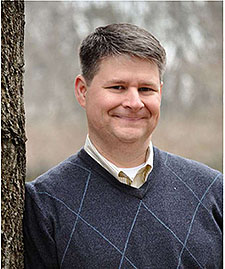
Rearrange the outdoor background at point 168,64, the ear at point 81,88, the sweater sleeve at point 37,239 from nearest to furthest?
the sweater sleeve at point 37,239, the ear at point 81,88, the outdoor background at point 168,64

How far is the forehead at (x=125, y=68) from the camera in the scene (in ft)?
5.37

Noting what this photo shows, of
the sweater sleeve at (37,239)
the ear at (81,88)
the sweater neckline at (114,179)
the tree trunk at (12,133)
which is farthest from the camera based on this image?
the ear at (81,88)

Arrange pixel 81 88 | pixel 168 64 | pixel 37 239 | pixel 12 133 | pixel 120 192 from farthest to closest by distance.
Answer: pixel 168 64, pixel 81 88, pixel 120 192, pixel 37 239, pixel 12 133

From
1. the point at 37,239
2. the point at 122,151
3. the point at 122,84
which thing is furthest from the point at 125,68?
the point at 37,239

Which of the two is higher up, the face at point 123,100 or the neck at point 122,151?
the face at point 123,100

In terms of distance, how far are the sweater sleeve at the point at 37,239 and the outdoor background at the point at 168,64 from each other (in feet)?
16.3

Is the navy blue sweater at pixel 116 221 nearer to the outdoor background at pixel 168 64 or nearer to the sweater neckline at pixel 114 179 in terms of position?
the sweater neckline at pixel 114 179

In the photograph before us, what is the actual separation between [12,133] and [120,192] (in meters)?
0.45

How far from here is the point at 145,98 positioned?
167 centimetres

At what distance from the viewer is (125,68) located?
1.64m

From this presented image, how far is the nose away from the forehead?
56 millimetres

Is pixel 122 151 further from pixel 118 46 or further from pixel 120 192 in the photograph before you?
pixel 118 46

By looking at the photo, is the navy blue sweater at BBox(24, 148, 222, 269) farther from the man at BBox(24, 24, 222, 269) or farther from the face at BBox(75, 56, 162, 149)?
the face at BBox(75, 56, 162, 149)

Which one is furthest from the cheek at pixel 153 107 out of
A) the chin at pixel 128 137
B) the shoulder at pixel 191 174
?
the shoulder at pixel 191 174
